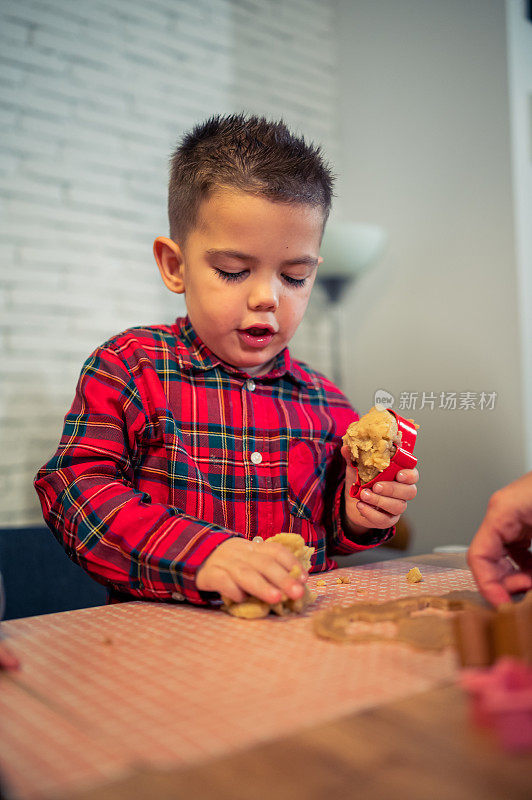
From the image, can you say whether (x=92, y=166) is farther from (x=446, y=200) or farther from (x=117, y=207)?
(x=446, y=200)

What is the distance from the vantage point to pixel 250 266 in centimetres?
98

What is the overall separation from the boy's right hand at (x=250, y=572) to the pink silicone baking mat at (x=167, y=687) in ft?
0.09

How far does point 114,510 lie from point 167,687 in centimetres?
36

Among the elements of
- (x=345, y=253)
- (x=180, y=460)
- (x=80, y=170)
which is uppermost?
(x=80, y=170)

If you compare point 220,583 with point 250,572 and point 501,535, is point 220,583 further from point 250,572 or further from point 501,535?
point 501,535

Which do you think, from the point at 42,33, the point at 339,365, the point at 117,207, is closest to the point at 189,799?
the point at 117,207

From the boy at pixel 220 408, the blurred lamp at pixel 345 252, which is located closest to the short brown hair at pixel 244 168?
the boy at pixel 220 408

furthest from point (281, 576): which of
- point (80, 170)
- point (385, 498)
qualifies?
point (80, 170)

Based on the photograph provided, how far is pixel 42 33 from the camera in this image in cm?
228

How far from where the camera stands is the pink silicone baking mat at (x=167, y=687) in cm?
38

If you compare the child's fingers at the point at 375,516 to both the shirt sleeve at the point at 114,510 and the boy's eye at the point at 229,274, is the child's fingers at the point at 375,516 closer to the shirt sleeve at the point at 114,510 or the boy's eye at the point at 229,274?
the shirt sleeve at the point at 114,510

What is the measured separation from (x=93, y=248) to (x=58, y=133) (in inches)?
14.9

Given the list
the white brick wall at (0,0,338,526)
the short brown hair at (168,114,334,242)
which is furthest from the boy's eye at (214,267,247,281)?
the white brick wall at (0,0,338,526)

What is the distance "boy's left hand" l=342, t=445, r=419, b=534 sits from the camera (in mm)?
921
